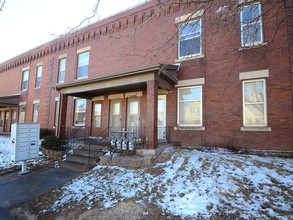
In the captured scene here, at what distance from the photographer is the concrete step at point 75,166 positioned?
22.2ft

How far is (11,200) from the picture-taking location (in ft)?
15.8

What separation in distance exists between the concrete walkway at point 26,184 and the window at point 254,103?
23.9 feet

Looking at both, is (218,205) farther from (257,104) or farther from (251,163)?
(257,104)

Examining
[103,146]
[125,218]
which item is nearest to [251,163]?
[125,218]

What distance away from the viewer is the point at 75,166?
7090 mm

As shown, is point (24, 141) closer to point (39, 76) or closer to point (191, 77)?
point (191, 77)

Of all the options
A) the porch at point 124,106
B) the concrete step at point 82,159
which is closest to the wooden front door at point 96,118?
the porch at point 124,106

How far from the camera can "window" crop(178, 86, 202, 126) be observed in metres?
8.88

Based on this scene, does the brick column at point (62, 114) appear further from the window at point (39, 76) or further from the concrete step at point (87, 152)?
the window at point (39, 76)

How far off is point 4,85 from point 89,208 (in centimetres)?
2224

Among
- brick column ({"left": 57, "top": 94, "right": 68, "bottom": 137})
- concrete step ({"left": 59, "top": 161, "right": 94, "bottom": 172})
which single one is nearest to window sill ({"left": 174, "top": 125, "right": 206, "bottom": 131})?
concrete step ({"left": 59, "top": 161, "right": 94, "bottom": 172})

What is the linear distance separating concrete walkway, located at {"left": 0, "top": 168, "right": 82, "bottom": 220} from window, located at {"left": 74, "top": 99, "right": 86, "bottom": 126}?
5.80 metres

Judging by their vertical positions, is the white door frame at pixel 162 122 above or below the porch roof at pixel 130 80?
below

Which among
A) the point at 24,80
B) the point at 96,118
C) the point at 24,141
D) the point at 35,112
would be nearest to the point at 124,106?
the point at 96,118
